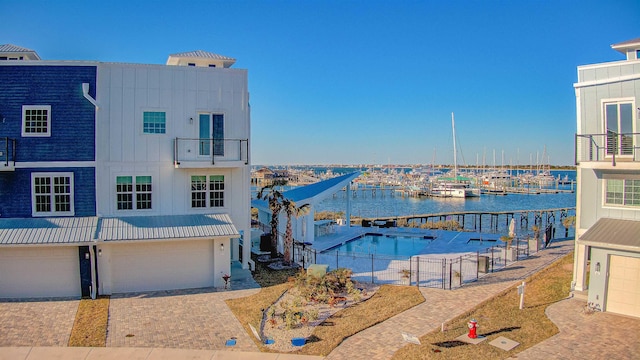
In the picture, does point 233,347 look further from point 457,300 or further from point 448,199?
point 448,199

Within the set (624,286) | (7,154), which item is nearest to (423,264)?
(624,286)

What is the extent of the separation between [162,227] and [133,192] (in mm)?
2404

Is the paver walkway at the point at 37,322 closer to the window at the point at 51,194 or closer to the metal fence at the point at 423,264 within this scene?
the window at the point at 51,194

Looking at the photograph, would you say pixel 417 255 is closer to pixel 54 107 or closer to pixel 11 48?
pixel 54 107

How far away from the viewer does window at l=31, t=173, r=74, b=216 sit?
730 inches

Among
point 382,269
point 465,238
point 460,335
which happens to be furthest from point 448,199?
point 460,335

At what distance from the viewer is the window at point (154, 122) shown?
1984 centimetres

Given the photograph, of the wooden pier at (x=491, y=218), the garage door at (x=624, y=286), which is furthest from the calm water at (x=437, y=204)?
the garage door at (x=624, y=286)

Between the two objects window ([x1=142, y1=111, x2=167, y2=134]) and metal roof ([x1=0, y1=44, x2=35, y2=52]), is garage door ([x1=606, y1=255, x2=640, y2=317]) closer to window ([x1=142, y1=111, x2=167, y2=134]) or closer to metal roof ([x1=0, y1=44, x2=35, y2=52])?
window ([x1=142, y1=111, x2=167, y2=134])

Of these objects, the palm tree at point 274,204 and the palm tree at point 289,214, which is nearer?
the palm tree at point 289,214

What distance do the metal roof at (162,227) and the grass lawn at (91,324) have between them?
2444mm

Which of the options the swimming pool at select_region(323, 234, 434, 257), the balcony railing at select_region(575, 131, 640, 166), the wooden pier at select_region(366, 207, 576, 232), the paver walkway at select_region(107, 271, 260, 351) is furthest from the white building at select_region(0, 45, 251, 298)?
the wooden pier at select_region(366, 207, 576, 232)

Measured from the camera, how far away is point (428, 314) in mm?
15109

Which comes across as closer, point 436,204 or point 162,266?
point 162,266
